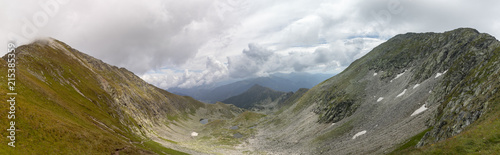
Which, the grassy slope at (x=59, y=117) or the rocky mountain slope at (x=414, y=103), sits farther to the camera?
the grassy slope at (x=59, y=117)

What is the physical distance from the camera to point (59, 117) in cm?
5988

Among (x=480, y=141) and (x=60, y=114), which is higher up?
(x=60, y=114)

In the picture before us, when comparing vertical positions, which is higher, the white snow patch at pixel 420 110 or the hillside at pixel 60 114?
the hillside at pixel 60 114

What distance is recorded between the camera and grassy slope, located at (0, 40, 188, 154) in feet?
151

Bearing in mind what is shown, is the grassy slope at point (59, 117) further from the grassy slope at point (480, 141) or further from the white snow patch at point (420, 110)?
the white snow patch at point (420, 110)

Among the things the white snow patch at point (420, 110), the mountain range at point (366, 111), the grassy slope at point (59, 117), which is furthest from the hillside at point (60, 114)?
the white snow patch at point (420, 110)

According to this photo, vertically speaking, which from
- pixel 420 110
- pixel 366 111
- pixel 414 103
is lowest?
pixel 420 110

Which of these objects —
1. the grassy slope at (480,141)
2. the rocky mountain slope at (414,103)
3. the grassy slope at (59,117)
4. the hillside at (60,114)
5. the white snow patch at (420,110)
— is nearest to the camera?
the grassy slope at (480,141)

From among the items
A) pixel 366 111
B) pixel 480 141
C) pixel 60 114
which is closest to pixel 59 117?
pixel 60 114

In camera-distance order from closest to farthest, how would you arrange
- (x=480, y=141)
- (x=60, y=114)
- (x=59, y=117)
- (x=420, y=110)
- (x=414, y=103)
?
(x=480, y=141) → (x=59, y=117) → (x=60, y=114) → (x=420, y=110) → (x=414, y=103)

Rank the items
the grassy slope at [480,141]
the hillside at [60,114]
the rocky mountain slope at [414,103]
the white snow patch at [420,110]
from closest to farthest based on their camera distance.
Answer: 1. the grassy slope at [480,141]
2. the rocky mountain slope at [414,103]
3. the hillside at [60,114]
4. the white snow patch at [420,110]

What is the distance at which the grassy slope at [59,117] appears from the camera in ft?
151

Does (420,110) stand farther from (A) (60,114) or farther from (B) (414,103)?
(A) (60,114)

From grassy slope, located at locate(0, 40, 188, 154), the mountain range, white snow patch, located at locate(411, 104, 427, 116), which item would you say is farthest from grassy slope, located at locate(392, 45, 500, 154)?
grassy slope, located at locate(0, 40, 188, 154)
